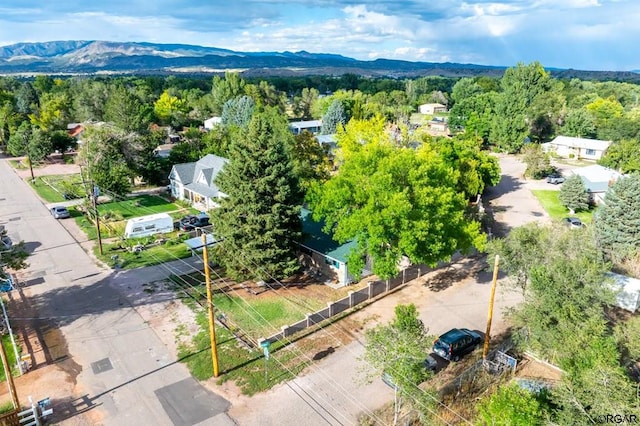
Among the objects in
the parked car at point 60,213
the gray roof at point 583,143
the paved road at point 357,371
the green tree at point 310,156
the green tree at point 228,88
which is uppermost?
the green tree at point 228,88

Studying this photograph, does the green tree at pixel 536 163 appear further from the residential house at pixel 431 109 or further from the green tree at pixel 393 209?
the residential house at pixel 431 109

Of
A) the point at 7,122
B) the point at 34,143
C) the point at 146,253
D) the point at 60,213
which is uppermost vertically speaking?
the point at 7,122

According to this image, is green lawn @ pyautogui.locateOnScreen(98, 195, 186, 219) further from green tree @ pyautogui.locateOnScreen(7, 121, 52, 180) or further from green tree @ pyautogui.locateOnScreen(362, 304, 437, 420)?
green tree @ pyautogui.locateOnScreen(362, 304, 437, 420)

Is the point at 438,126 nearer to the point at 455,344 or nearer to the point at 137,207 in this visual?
the point at 137,207

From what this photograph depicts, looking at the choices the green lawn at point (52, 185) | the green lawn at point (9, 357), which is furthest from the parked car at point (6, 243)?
the green lawn at point (52, 185)

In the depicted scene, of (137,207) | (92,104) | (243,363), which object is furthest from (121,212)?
(92,104)

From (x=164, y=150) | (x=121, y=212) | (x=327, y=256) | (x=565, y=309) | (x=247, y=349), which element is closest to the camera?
(x=565, y=309)

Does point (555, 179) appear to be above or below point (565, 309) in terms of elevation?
below

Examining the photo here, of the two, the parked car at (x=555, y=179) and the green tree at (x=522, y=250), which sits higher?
the green tree at (x=522, y=250)
